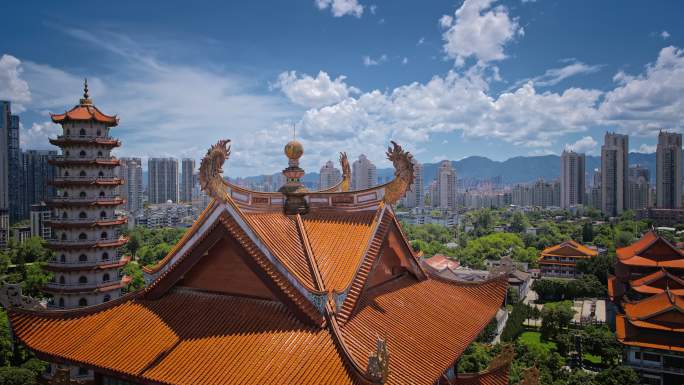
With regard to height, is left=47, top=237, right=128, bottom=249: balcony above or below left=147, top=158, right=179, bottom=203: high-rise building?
below

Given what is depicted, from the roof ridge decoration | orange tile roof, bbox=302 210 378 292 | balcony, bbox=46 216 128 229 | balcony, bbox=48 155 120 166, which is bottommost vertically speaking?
balcony, bbox=46 216 128 229

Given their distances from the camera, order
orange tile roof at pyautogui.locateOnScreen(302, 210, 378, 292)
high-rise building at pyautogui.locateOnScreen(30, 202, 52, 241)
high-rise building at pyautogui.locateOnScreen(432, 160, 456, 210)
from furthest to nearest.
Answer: high-rise building at pyautogui.locateOnScreen(432, 160, 456, 210) → high-rise building at pyautogui.locateOnScreen(30, 202, 52, 241) → orange tile roof at pyautogui.locateOnScreen(302, 210, 378, 292)

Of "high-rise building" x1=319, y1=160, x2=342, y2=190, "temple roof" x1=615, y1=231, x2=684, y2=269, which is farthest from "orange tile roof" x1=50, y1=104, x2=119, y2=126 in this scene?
"high-rise building" x1=319, y1=160, x2=342, y2=190

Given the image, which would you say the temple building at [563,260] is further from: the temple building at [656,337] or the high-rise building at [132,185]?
the high-rise building at [132,185]

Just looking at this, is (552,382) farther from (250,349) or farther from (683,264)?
(250,349)

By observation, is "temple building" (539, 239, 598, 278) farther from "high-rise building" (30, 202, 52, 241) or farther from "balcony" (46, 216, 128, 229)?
"high-rise building" (30, 202, 52, 241)

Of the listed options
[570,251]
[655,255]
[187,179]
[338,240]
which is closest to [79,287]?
[338,240]
